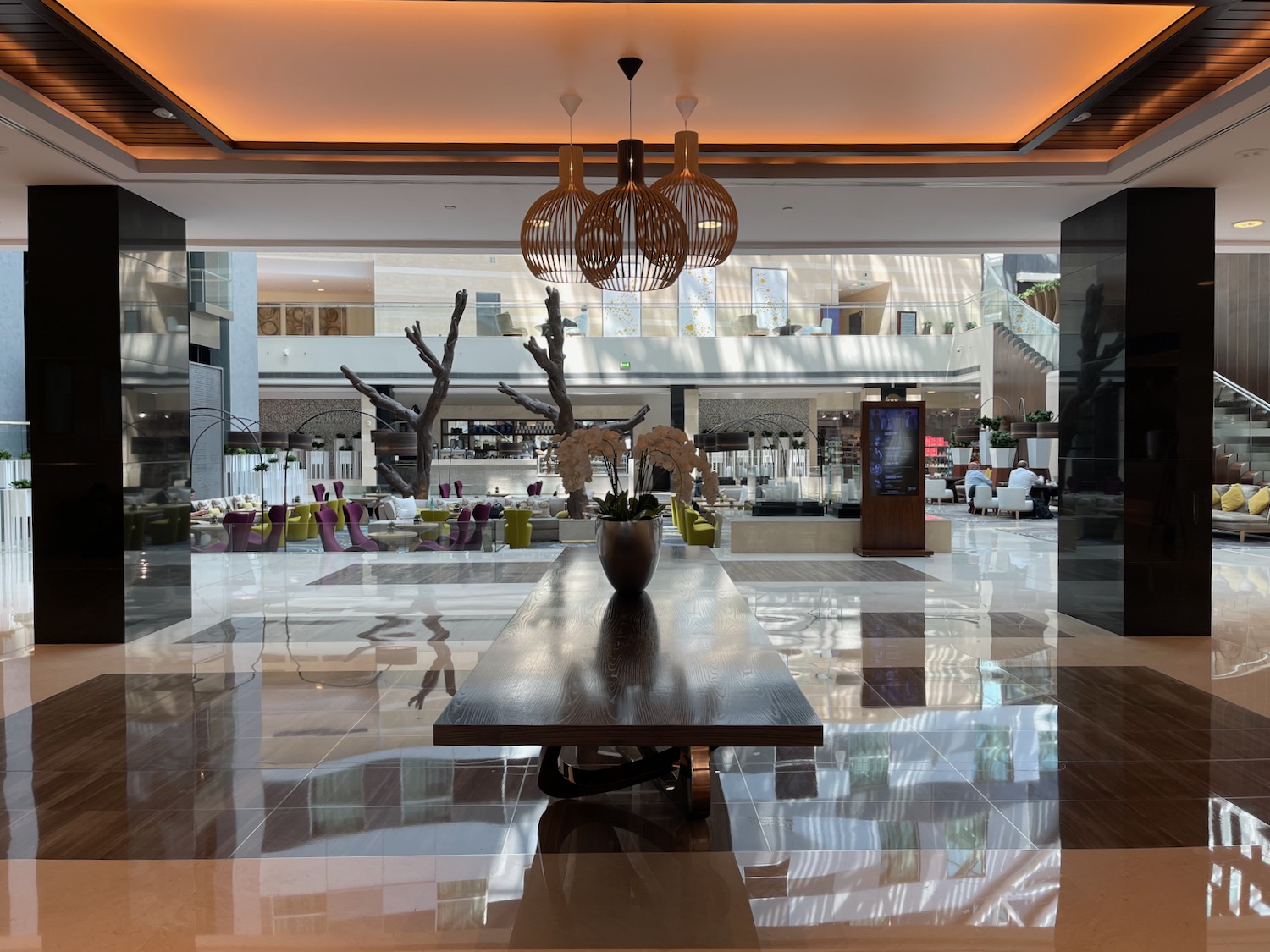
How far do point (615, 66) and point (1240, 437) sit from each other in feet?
46.5

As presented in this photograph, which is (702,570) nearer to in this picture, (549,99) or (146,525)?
(549,99)

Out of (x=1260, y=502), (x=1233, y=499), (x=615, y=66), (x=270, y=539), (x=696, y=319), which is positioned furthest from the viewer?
(x=696, y=319)

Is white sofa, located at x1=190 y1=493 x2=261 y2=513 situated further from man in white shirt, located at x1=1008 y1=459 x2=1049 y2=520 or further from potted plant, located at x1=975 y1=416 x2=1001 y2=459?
potted plant, located at x1=975 y1=416 x2=1001 y2=459

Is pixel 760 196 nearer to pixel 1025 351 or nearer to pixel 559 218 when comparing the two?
pixel 559 218

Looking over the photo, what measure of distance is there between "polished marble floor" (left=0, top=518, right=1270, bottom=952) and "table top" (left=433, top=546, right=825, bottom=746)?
71 centimetres

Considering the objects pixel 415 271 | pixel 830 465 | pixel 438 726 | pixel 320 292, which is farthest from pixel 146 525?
pixel 320 292

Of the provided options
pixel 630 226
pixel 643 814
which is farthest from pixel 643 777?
pixel 630 226

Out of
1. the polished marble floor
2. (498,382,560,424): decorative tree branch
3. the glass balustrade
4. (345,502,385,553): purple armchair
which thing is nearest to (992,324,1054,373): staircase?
the glass balustrade

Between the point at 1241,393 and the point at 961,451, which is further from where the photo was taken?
the point at 961,451

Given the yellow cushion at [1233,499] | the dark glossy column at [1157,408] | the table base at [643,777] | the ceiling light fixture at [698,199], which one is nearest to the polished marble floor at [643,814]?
the table base at [643,777]

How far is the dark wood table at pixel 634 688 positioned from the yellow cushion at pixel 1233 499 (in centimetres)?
1246

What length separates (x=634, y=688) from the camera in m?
2.34

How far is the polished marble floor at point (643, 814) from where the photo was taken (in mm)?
2502

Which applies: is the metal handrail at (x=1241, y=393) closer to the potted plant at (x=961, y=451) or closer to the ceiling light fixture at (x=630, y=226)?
the potted plant at (x=961, y=451)
